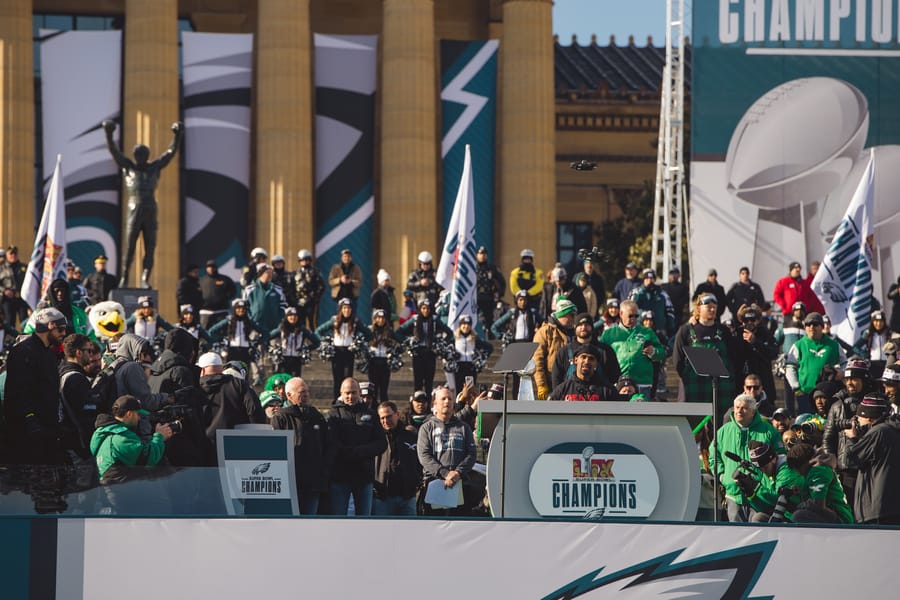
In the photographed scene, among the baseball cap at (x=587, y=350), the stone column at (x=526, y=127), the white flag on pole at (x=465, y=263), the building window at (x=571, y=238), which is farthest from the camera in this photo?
the building window at (x=571, y=238)

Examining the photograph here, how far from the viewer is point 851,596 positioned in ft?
36.7

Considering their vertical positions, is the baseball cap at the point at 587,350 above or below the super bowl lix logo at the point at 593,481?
above

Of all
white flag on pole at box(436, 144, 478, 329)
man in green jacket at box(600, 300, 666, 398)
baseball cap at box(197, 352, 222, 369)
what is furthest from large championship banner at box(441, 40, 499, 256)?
baseball cap at box(197, 352, 222, 369)

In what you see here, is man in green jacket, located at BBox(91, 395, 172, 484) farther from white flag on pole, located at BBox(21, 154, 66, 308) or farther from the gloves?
white flag on pole, located at BBox(21, 154, 66, 308)

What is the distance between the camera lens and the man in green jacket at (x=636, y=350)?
63.0ft

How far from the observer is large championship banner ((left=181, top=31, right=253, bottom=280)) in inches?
1555

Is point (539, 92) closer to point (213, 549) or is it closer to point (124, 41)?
point (124, 41)

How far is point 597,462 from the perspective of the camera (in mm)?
11477

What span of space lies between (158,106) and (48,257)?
15086mm

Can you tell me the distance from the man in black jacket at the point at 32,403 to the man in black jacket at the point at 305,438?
1888 millimetres

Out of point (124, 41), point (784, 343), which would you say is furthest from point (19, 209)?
point (784, 343)

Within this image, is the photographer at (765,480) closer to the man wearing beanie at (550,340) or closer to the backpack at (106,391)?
the man wearing beanie at (550,340)

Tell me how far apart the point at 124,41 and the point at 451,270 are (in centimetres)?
1918

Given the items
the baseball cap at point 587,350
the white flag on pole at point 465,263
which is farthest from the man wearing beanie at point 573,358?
the white flag on pole at point 465,263
